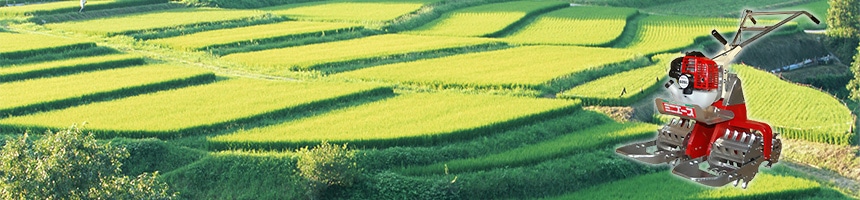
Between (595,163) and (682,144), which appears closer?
(682,144)

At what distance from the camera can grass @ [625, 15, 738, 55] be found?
3516cm

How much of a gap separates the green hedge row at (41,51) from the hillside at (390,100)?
1.8 inches

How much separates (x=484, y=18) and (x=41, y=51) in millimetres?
19017

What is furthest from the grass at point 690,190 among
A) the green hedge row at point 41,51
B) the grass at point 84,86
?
the green hedge row at point 41,51

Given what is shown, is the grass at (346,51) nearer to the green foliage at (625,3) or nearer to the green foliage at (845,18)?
the green foliage at (845,18)

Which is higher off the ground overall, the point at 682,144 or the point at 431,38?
the point at 682,144

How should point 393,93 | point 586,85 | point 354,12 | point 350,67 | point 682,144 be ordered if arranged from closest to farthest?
point 682,144 → point 393,93 → point 586,85 → point 350,67 → point 354,12

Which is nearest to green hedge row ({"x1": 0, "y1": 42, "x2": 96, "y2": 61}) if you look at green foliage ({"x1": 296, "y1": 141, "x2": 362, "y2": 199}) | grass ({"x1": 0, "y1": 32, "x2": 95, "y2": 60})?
grass ({"x1": 0, "y1": 32, "x2": 95, "y2": 60})

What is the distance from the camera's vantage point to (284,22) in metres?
40.1

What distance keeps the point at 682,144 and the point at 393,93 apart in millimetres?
20523

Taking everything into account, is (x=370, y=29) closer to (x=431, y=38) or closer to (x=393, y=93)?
(x=431, y=38)

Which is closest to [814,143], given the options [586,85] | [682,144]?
[586,85]

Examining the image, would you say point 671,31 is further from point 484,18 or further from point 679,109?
point 679,109

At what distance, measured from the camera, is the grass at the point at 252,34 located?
1300 inches
